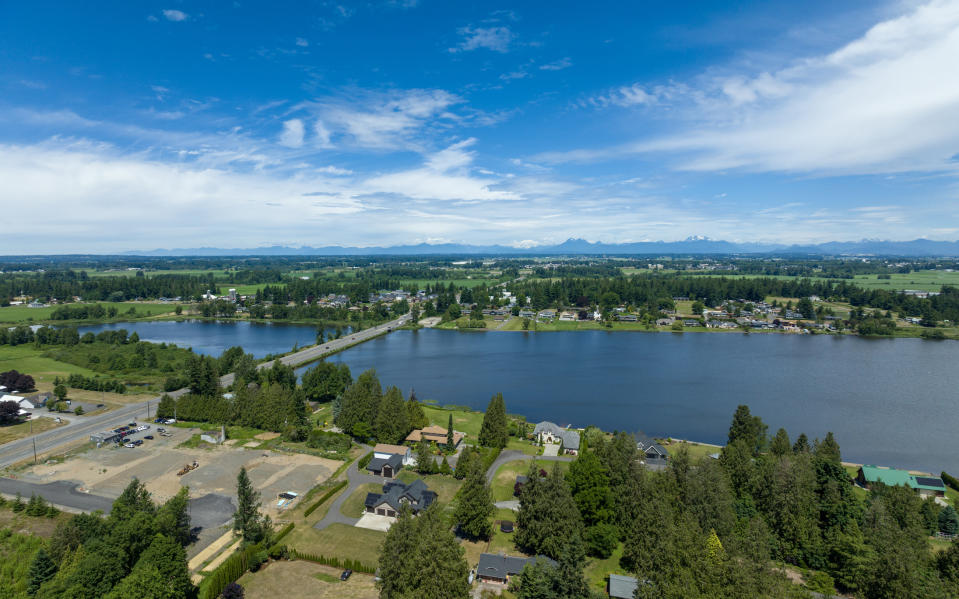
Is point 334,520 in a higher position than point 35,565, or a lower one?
lower

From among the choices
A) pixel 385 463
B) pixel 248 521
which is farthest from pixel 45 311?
pixel 248 521

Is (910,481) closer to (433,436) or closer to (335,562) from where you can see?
(433,436)

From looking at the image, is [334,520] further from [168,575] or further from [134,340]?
[134,340]

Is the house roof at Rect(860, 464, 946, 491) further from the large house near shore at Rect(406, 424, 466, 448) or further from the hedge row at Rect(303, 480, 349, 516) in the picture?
the hedge row at Rect(303, 480, 349, 516)

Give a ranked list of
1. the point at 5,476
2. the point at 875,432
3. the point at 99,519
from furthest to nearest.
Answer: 1. the point at 875,432
2. the point at 5,476
3. the point at 99,519

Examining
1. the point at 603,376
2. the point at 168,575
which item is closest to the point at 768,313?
the point at 603,376

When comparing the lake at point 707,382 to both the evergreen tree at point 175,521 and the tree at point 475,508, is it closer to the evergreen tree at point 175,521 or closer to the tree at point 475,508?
the tree at point 475,508
